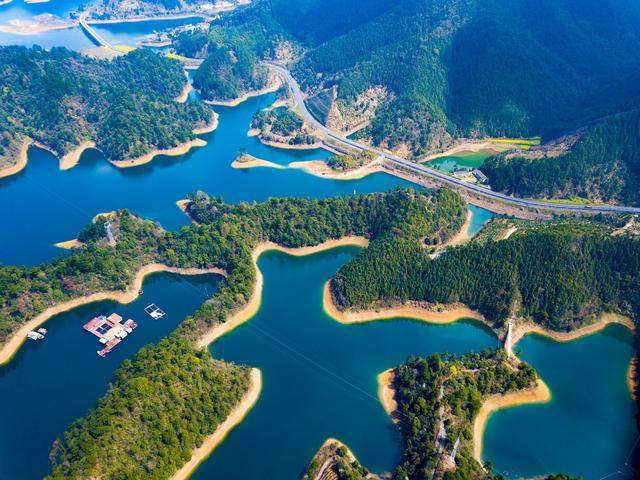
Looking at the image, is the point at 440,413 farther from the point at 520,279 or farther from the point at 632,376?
the point at 632,376

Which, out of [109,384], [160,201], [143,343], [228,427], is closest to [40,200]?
[160,201]

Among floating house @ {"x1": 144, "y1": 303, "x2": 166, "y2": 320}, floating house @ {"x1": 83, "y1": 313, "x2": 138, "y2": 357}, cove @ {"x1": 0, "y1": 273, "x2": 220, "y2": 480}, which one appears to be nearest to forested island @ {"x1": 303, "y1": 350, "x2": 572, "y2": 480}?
cove @ {"x1": 0, "y1": 273, "x2": 220, "y2": 480}

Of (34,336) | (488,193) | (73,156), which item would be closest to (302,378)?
(34,336)

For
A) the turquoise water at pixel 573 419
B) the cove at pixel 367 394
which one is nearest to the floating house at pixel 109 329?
the cove at pixel 367 394

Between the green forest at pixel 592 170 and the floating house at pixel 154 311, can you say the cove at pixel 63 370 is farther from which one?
the green forest at pixel 592 170

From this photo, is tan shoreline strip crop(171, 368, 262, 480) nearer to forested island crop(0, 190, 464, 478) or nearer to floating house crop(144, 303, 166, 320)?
forested island crop(0, 190, 464, 478)

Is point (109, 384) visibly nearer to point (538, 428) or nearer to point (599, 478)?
point (538, 428)
